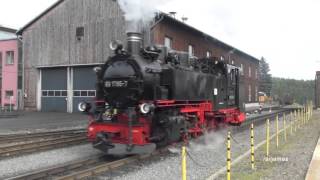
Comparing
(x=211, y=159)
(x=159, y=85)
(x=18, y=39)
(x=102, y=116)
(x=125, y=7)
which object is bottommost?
(x=211, y=159)

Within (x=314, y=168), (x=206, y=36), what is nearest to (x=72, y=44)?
(x=206, y=36)

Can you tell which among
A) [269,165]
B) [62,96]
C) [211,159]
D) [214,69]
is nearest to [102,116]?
[211,159]

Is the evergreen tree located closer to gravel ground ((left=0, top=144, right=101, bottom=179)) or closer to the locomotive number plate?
gravel ground ((left=0, top=144, right=101, bottom=179))

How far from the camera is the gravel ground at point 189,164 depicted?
1023 cm

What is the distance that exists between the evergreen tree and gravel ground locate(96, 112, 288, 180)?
80.2 m

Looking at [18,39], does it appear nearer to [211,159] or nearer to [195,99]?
[195,99]

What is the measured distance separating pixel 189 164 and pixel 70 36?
2856cm

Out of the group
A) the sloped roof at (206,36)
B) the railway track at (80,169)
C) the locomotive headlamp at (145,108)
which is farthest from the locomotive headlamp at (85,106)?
the sloped roof at (206,36)

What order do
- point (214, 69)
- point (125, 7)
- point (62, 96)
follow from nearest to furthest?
point (125, 7) < point (214, 69) < point (62, 96)

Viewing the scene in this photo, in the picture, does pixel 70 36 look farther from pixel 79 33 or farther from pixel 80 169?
pixel 80 169

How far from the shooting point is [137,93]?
1256cm

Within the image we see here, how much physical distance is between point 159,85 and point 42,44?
2907cm

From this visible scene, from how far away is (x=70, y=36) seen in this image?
38.2 meters

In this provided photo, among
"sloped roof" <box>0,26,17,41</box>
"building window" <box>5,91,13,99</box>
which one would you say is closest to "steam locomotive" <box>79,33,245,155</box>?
"building window" <box>5,91,13,99</box>
